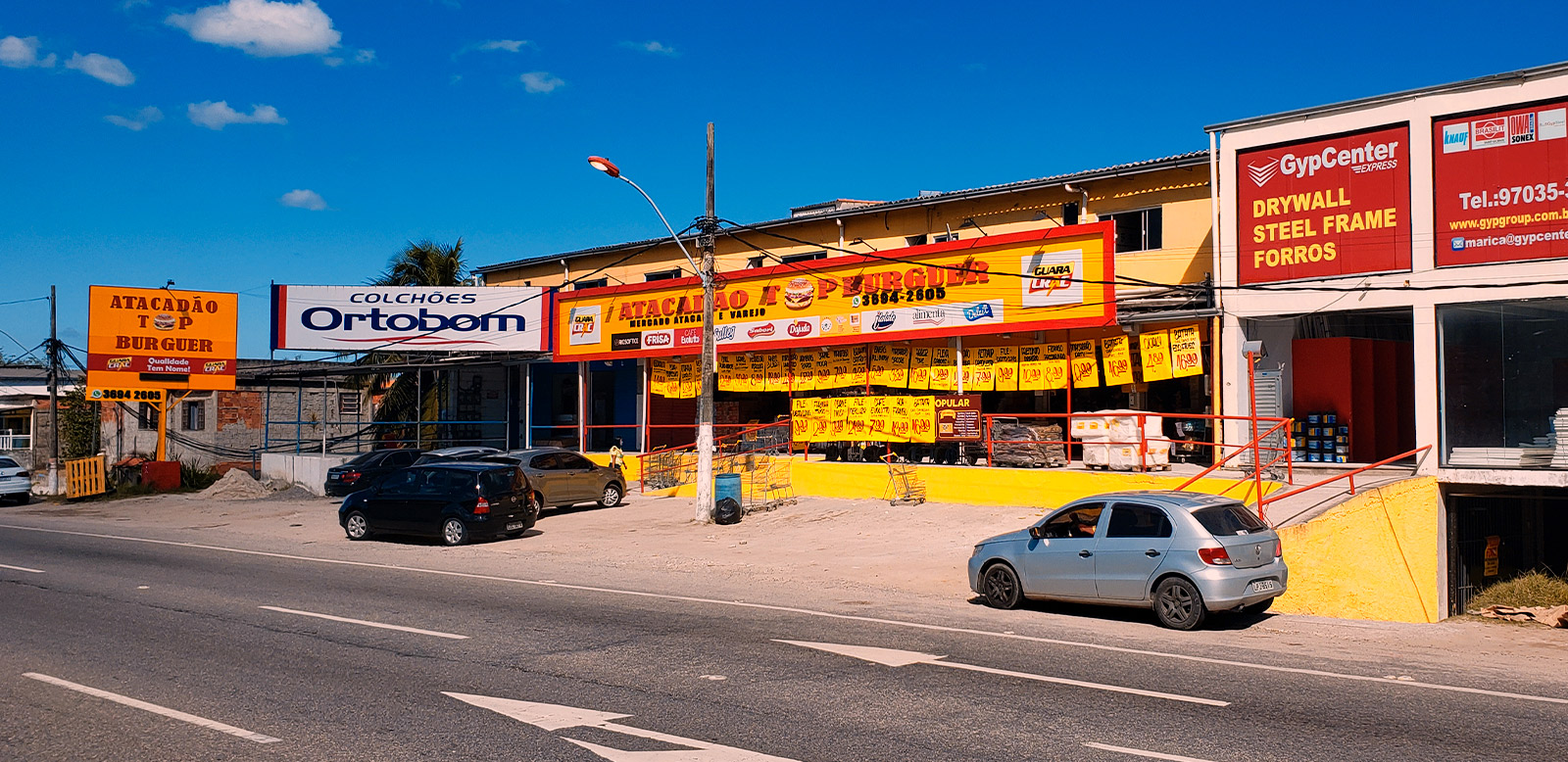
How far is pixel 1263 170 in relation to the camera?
21.2 meters

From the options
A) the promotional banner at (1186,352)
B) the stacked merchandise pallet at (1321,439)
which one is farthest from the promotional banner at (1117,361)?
the stacked merchandise pallet at (1321,439)

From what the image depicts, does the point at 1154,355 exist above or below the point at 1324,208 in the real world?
below

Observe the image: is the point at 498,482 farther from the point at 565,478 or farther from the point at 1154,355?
the point at 1154,355

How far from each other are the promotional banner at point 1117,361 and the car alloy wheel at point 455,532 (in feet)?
42.4

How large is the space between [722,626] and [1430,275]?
1475 cm

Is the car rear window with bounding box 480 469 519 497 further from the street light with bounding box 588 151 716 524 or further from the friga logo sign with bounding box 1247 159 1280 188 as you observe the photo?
the friga logo sign with bounding box 1247 159 1280 188

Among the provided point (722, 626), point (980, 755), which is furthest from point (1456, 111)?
point (980, 755)

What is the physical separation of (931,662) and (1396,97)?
15658 mm

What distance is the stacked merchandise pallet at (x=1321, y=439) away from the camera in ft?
67.5

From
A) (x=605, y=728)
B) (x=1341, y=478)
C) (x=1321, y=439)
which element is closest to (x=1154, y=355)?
(x=1321, y=439)

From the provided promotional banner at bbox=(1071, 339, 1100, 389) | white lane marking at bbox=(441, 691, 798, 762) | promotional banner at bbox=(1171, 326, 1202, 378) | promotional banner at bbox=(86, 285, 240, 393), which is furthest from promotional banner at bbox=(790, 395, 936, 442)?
promotional banner at bbox=(86, 285, 240, 393)

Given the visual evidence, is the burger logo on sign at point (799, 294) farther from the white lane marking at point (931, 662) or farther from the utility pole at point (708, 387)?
the white lane marking at point (931, 662)

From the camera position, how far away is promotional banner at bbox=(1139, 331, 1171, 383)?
21859mm

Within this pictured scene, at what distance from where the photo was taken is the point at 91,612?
40.8 ft
